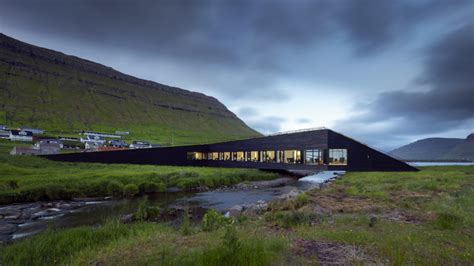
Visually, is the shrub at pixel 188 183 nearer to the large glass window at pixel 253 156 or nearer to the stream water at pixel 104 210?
the stream water at pixel 104 210

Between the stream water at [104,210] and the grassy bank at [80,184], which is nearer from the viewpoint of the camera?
the stream water at [104,210]

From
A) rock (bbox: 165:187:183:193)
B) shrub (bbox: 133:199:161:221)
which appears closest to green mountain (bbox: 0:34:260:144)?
rock (bbox: 165:187:183:193)

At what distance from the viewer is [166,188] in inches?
1115

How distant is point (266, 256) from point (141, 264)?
300 cm

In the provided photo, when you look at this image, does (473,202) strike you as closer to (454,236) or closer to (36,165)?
(454,236)

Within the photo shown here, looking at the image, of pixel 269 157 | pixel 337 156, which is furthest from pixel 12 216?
pixel 269 157

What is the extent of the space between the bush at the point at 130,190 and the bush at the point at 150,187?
82 cm

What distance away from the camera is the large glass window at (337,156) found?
37438 mm

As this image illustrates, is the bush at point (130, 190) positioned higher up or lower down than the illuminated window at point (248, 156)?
lower down

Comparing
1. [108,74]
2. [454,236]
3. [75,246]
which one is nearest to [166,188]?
[75,246]

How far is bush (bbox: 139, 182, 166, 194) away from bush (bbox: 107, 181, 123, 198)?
2.04 metres

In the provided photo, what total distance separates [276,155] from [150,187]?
26.6 meters

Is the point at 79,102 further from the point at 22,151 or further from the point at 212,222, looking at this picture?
the point at 212,222

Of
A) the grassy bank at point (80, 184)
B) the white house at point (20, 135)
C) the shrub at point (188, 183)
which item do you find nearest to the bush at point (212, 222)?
the grassy bank at point (80, 184)
